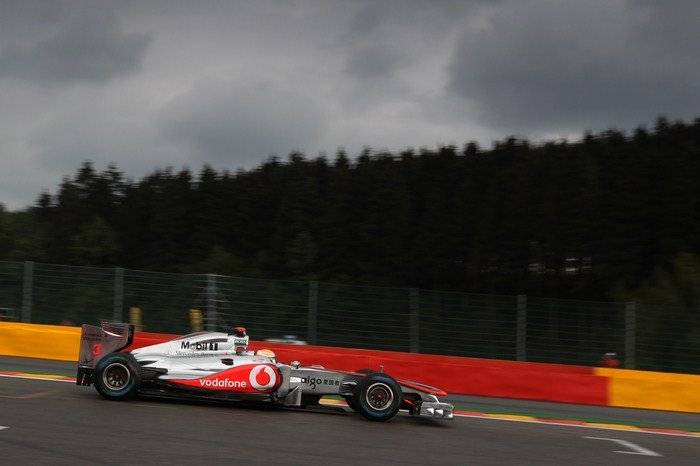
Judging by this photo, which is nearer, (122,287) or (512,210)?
(122,287)

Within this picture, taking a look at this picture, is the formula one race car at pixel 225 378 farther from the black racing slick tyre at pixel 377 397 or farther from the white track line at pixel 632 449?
the white track line at pixel 632 449

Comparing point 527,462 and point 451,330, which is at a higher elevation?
point 451,330

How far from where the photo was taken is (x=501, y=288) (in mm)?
57094

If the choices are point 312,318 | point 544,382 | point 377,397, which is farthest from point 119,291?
point 377,397

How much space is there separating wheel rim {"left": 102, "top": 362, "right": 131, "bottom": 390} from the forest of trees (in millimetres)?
37096

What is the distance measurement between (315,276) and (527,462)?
54922 mm

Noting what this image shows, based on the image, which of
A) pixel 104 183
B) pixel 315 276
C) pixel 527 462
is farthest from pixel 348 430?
pixel 104 183

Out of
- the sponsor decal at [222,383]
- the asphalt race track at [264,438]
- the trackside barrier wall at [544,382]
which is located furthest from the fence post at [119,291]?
the sponsor decal at [222,383]

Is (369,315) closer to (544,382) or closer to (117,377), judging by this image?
(544,382)

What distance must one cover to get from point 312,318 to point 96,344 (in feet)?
A: 22.6

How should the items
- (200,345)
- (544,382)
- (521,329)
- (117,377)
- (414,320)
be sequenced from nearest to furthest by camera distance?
1. (117,377)
2. (200,345)
3. (544,382)
4. (521,329)
5. (414,320)

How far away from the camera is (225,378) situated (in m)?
9.77

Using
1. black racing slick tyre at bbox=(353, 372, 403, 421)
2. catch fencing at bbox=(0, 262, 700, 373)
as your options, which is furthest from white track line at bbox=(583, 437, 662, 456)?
catch fencing at bbox=(0, 262, 700, 373)

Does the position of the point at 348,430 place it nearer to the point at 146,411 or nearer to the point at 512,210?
the point at 146,411
